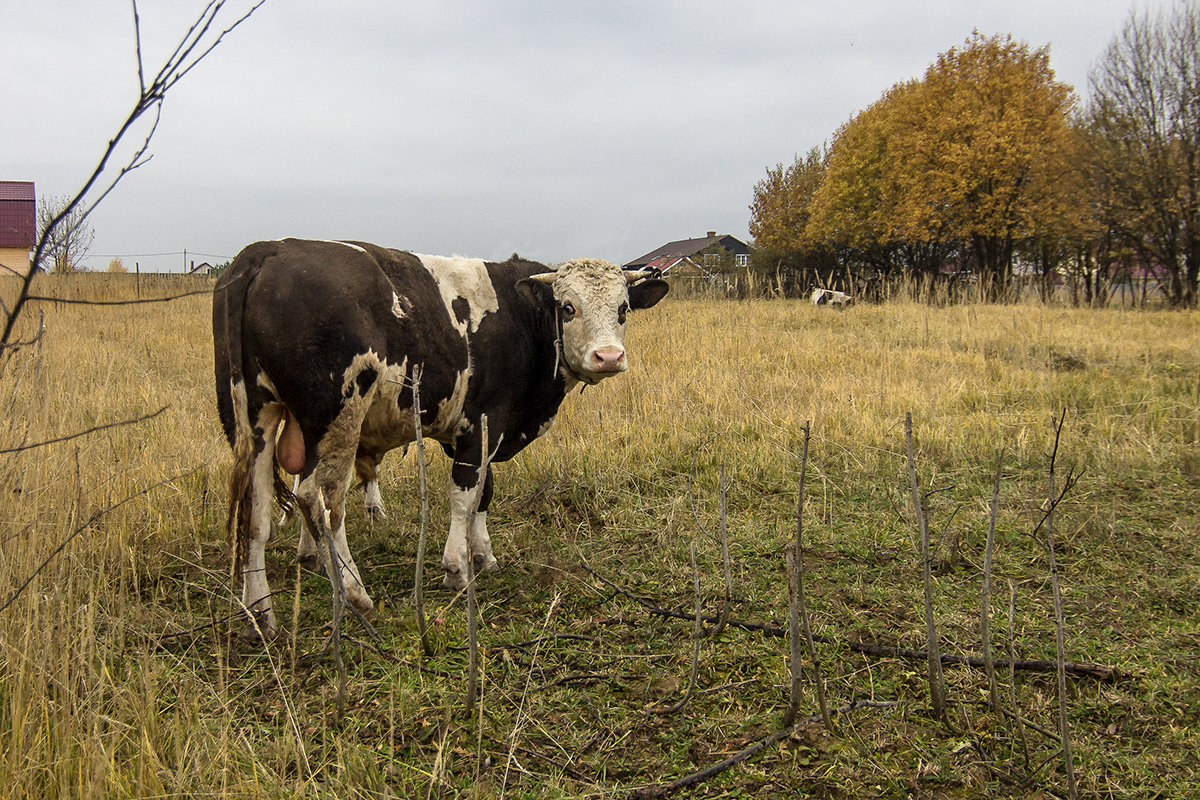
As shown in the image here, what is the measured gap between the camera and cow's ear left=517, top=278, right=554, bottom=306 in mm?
4688

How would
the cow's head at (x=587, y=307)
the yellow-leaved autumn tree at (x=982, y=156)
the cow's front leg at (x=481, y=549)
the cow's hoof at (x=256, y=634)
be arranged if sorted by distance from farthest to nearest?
the yellow-leaved autumn tree at (x=982, y=156)
the cow's front leg at (x=481, y=549)
the cow's head at (x=587, y=307)
the cow's hoof at (x=256, y=634)

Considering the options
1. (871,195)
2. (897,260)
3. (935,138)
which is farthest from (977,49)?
(897,260)

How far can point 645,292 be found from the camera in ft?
17.0

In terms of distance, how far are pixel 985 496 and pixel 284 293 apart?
4.72 meters

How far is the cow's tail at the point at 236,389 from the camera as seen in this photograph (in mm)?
3561

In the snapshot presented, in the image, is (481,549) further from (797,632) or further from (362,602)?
(797,632)

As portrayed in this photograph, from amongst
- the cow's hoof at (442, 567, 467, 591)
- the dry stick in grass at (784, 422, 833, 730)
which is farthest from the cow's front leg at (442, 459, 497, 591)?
the dry stick in grass at (784, 422, 833, 730)

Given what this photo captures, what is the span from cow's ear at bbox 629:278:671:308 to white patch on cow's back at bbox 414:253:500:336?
101cm

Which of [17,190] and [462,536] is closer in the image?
[462,536]

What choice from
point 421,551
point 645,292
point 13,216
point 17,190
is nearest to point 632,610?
point 421,551

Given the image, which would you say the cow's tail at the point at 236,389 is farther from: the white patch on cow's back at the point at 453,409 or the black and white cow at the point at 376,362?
the white patch on cow's back at the point at 453,409

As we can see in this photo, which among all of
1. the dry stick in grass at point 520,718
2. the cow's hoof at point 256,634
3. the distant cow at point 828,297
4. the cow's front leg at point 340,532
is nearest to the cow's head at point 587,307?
the cow's front leg at point 340,532

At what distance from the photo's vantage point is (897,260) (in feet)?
135

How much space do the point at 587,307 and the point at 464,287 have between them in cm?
73
